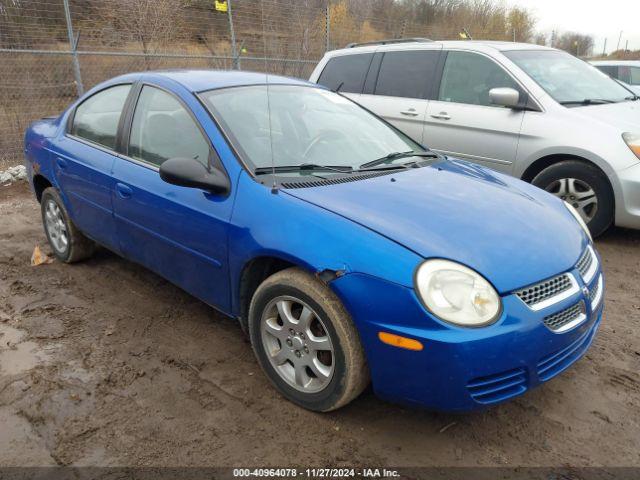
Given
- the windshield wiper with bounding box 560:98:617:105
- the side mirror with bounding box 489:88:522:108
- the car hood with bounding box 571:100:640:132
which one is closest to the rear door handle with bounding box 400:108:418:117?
the side mirror with bounding box 489:88:522:108

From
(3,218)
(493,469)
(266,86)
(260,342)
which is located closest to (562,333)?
(493,469)

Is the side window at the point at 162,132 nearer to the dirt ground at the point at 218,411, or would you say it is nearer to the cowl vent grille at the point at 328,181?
the cowl vent grille at the point at 328,181

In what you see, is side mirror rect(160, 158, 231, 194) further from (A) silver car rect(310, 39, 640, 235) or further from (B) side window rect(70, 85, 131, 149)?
(A) silver car rect(310, 39, 640, 235)

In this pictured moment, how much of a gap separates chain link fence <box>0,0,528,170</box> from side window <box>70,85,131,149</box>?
13.9ft

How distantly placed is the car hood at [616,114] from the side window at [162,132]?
357cm

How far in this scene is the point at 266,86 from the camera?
132 inches

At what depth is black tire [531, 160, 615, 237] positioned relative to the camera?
4.53 m

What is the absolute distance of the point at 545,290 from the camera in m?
2.20

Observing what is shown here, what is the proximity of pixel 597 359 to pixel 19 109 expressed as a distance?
29.8ft

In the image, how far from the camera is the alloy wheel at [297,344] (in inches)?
92.4

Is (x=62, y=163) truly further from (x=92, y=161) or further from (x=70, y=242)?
(x=70, y=242)

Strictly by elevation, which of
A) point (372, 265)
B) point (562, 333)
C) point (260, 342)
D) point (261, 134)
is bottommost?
point (260, 342)

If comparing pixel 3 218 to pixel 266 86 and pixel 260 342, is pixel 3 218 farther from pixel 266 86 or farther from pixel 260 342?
pixel 260 342

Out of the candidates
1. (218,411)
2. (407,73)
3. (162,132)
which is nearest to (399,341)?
(218,411)
